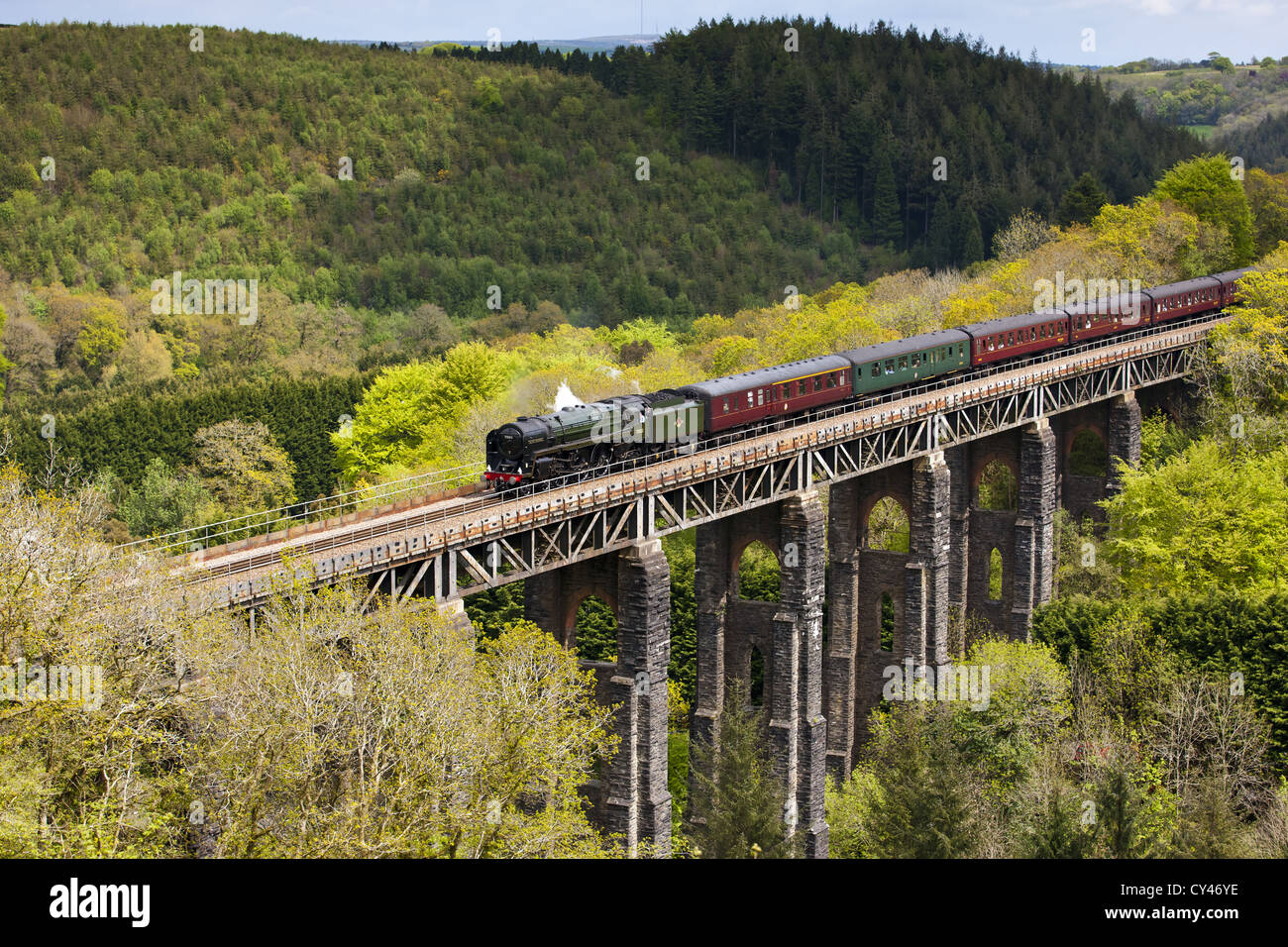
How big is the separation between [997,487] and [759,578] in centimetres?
1577

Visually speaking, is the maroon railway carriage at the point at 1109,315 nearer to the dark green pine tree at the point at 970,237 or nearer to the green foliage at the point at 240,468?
the green foliage at the point at 240,468

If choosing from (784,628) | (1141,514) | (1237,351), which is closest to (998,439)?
(1141,514)

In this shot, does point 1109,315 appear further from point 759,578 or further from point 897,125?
point 897,125

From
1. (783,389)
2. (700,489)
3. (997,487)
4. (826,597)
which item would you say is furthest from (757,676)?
(700,489)

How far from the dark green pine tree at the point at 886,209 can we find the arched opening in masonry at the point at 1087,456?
8696cm

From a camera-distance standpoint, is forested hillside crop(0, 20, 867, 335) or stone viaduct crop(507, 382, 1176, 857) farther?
forested hillside crop(0, 20, 867, 335)

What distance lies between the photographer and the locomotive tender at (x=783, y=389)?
47188 mm

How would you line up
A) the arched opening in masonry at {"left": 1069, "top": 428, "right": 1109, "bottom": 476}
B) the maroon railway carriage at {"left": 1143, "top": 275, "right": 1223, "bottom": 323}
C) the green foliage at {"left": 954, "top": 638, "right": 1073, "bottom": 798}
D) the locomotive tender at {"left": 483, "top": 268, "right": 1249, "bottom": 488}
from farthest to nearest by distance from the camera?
the maroon railway carriage at {"left": 1143, "top": 275, "right": 1223, "bottom": 323} < the arched opening in masonry at {"left": 1069, "top": 428, "right": 1109, "bottom": 476} < the green foliage at {"left": 954, "top": 638, "right": 1073, "bottom": 798} < the locomotive tender at {"left": 483, "top": 268, "right": 1249, "bottom": 488}

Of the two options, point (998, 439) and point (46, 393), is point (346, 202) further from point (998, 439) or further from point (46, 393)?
point (998, 439)

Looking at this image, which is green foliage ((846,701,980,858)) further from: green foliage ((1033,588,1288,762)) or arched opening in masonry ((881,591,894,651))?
arched opening in masonry ((881,591,894,651))

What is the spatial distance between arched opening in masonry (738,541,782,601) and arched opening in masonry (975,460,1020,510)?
42.3ft

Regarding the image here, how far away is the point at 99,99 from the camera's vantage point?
159 metres

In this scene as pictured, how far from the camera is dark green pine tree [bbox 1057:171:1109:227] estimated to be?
127 meters

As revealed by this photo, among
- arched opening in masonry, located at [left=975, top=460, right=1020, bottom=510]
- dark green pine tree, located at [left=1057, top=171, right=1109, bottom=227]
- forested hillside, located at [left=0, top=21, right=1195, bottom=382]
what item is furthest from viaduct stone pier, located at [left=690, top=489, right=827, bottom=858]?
forested hillside, located at [left=0, top=21, right=1195, bottom=382]
